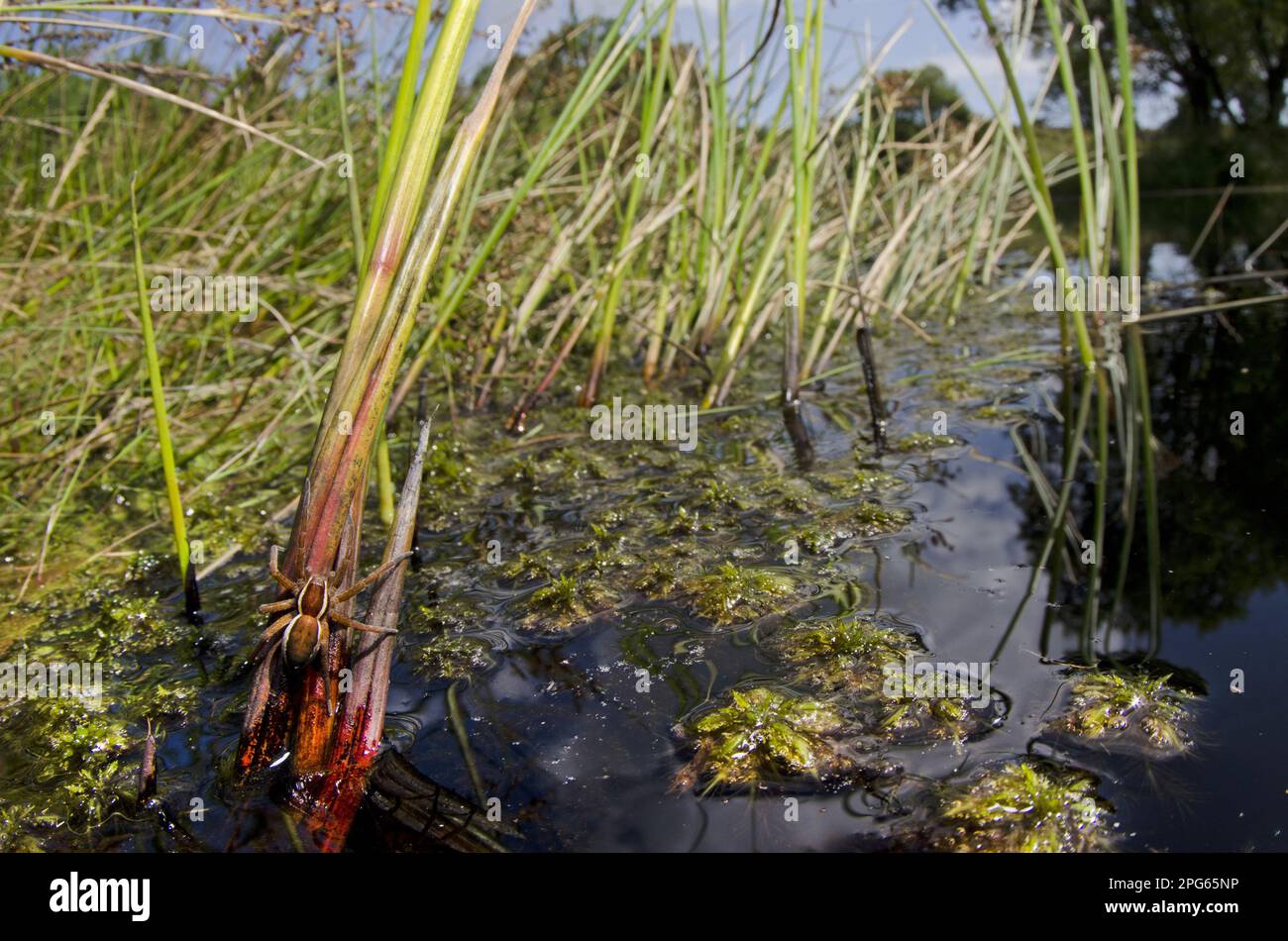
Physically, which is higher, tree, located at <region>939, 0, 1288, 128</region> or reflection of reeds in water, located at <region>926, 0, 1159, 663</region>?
tree, located at <region>939, 0, 1288, 128</region>

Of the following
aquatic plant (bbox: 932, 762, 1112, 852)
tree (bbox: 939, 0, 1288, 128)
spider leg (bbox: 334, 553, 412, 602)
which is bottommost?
aquatic plant (bbox: 932, 762, 1112, 852)

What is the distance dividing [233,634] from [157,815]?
1.54 feet

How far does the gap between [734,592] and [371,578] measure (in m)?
0.72

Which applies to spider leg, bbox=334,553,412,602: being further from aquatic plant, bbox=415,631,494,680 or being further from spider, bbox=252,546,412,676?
aquatic plant, bbox=415,631,494,680

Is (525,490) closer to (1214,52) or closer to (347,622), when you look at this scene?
(347,622)

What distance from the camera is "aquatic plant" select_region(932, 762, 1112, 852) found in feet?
3.22

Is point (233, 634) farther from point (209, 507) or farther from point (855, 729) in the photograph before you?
point (855, 729)

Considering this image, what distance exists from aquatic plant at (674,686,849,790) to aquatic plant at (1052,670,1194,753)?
0.96 feet

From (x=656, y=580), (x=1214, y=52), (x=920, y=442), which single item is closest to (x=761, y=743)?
(x=656, y=580)

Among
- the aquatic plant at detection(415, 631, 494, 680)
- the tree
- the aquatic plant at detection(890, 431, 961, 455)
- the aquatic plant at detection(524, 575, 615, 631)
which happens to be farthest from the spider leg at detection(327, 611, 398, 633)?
the tree

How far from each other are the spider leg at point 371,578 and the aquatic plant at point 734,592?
60 cm

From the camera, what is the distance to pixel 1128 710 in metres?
1.18

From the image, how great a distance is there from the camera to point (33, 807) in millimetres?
1130

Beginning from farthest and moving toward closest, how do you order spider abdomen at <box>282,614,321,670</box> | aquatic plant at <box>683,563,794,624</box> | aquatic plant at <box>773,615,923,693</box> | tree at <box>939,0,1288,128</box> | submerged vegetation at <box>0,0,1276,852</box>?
tree at <box>939,0,1288,128</box>, aquatic plant at <box>683,563,794,624</box>, aquatic plant at <box>773,615,923,693</box>, submerged vegetation at <box>0,0,1276,852</box>, spider abdomen at <box>282,614,321,670</box>
